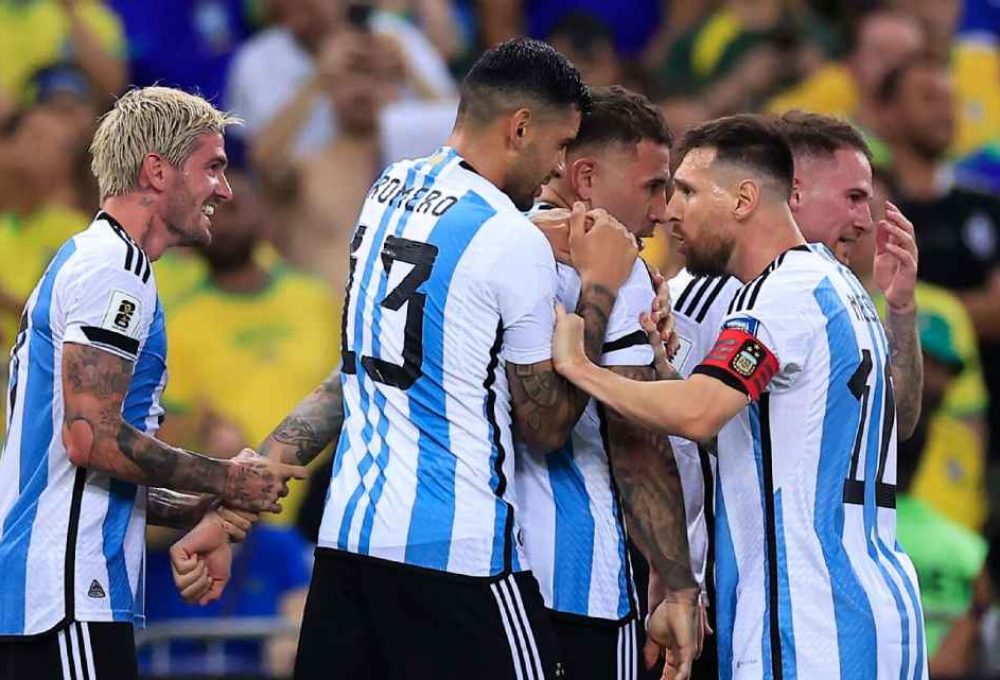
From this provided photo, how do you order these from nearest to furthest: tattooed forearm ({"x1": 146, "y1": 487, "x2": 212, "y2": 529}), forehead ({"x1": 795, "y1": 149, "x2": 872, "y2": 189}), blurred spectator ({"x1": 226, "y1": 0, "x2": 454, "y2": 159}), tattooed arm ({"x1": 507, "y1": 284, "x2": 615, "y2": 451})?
tattooed arm ({"x1": 507, "y1": 284, "x2": 615, "y2": 451})
tattooed forearm ({"x1": 146, "y1": 487, "x2": 212, "y2": 529})
forehead ({"x1": 795, "y1": 149, "x2": 872, "y2": 189})
blurred spectator ({"x1": 226, "y1": 0, "x2": 454, "y2": 159})

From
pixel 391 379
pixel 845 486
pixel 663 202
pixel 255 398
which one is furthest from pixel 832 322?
pixel 255 398

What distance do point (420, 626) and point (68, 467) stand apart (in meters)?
1.10

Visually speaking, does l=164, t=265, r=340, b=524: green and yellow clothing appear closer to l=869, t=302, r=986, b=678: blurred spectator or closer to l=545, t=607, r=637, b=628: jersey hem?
l=869, t=302, r=986, b=678: blurred spectator

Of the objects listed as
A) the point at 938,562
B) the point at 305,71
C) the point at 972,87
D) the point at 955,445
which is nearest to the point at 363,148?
the point at 305,71

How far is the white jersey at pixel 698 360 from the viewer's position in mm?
6051

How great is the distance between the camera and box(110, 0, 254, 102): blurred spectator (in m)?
11.4

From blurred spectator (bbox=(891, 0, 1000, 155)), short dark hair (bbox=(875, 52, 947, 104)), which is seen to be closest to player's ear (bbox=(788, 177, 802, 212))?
short dark hair (bbox=(875, 52, 947, 104))

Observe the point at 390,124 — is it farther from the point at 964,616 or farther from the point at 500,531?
the point at 500,531

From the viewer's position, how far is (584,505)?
5598mm

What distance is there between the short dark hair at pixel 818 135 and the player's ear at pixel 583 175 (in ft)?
2.32

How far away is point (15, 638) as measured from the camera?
5.34 metres

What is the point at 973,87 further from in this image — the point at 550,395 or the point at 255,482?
the point at 255,482

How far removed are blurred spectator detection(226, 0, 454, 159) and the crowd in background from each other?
0.05ft

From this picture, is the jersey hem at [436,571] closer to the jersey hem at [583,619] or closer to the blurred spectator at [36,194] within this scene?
the jersey hem at [583,619]
